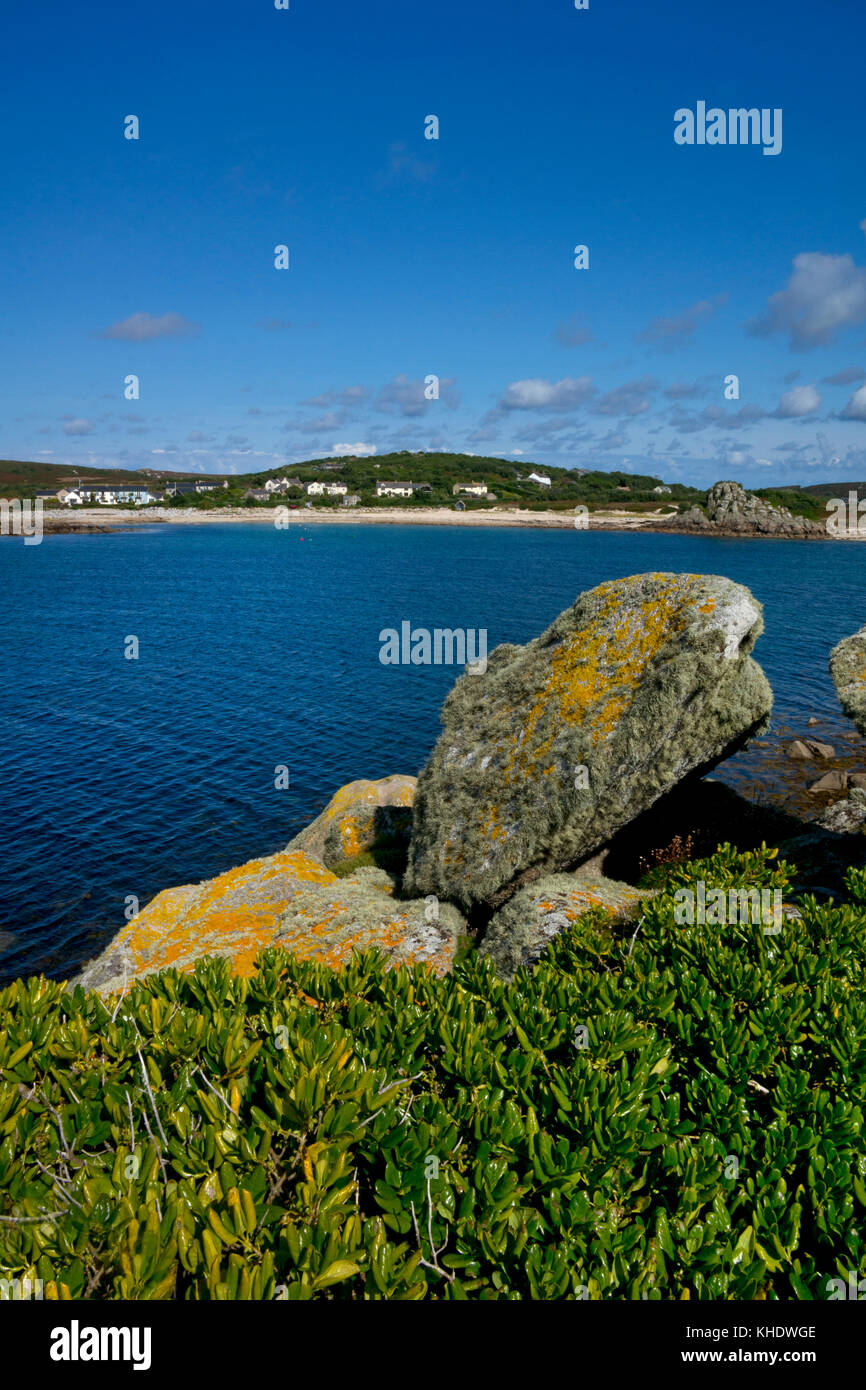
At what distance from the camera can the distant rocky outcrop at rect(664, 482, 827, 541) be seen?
6304 inches

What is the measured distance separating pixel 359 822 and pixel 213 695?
26.0 m

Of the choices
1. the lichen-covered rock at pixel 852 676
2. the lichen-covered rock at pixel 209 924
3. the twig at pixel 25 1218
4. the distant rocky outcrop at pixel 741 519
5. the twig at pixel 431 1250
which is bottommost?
the lichen-covered rock at pixel 209 924

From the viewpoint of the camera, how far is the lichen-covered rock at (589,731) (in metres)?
13.0

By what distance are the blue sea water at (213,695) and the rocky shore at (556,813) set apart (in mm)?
8376

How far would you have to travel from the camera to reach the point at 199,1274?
13.3ft

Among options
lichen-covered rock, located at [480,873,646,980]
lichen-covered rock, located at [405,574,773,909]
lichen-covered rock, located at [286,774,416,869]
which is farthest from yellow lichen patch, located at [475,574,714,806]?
lichen-covered rock, located at [286,774,416,869]

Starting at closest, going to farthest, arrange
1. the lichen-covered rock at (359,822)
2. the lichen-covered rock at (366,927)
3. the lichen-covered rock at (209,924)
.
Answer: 1. the lichen-covered rock at (366,927)
2. the lichen-covered rock at (209,924)
3. the lichen-covered rock at (359,822)

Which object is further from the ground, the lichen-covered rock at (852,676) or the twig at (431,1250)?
the lichen-covered rock at (852,676)

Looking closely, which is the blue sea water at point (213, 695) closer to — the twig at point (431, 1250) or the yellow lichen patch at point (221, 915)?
the yellow lichen patch at point (221, 915)

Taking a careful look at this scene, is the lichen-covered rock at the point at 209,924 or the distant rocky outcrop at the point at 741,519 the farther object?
the distant rocky outcrop at the point at 741,519

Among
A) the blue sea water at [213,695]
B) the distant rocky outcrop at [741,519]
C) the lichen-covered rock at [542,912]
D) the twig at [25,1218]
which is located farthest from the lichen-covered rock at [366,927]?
the distant rocky outcrop at [741,519]
